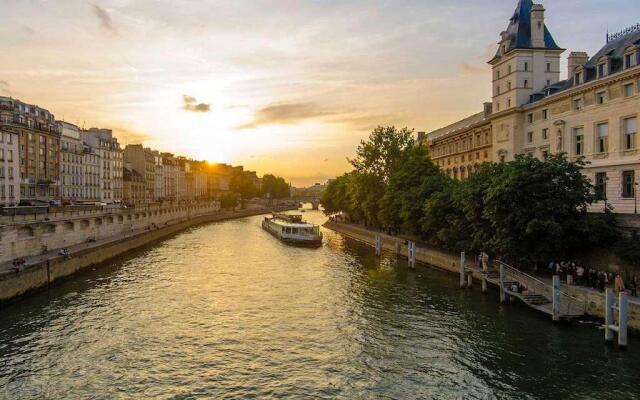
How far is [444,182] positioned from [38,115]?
261ft

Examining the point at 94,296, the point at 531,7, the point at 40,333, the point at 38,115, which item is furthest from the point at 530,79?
the point at 38,115

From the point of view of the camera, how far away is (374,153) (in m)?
90.0

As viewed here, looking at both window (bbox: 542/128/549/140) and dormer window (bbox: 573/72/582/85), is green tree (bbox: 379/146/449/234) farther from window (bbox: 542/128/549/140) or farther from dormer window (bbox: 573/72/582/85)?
dormer window (bbox: 573/72/582/85)

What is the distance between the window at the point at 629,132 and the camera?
134ft

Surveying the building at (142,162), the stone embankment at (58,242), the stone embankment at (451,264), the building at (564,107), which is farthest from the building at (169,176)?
the building at (564,107)

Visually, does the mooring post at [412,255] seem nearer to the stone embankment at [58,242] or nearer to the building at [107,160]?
the stone embankment at [58,242]

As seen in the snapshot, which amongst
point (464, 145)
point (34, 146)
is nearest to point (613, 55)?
point (464, 145)

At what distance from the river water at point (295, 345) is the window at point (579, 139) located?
760 inches

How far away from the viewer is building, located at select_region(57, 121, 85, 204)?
10425 cm

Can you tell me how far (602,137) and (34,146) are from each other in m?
90.3

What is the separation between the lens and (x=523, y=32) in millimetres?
62031

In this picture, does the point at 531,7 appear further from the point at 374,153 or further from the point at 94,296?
the point at 94,296

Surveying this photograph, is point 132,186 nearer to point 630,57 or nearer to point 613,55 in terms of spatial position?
point 613,55

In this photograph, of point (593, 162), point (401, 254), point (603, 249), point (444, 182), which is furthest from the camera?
point (401, 254)
